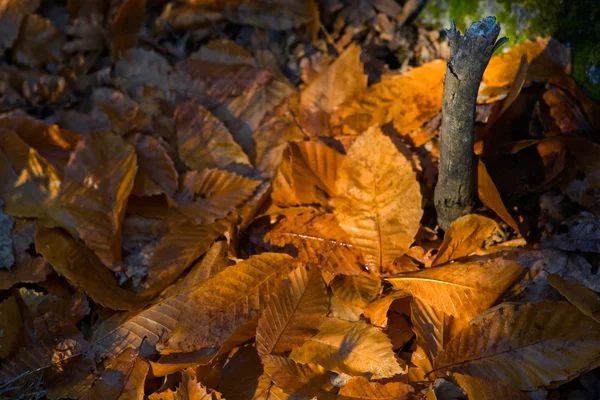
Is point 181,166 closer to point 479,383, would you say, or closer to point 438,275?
point 438,275

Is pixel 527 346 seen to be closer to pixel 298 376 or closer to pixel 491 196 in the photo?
pixel 491 196

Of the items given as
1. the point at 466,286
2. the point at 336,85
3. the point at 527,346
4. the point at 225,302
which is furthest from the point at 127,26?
the point at 527,346

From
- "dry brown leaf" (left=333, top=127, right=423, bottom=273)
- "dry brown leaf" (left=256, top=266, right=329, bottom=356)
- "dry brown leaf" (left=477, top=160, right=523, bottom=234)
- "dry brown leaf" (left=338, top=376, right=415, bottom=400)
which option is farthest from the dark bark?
"dry brown leaf" (left=338, top=376, right=415, bottom=400)

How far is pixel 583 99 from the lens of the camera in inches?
85.5

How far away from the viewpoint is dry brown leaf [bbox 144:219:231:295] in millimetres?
2088

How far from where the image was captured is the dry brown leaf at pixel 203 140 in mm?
2420

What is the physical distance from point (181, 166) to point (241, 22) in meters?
0.96

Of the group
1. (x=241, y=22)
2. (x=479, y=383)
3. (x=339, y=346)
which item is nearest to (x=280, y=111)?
(x=241, y=22)

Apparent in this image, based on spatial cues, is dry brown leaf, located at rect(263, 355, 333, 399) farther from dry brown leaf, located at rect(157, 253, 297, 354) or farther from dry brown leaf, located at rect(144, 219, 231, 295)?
dry brown leaf, located at rect(144, 219, 231, 295)

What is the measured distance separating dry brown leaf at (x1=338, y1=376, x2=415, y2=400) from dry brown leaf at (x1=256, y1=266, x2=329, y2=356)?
0.23 m

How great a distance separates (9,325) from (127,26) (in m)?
1.74

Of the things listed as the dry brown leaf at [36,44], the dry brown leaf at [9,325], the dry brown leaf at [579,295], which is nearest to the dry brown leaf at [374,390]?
the dry brown leaf at [579,295]

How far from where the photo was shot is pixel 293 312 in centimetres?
185

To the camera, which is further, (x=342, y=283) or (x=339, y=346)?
(x=342, y=283)
